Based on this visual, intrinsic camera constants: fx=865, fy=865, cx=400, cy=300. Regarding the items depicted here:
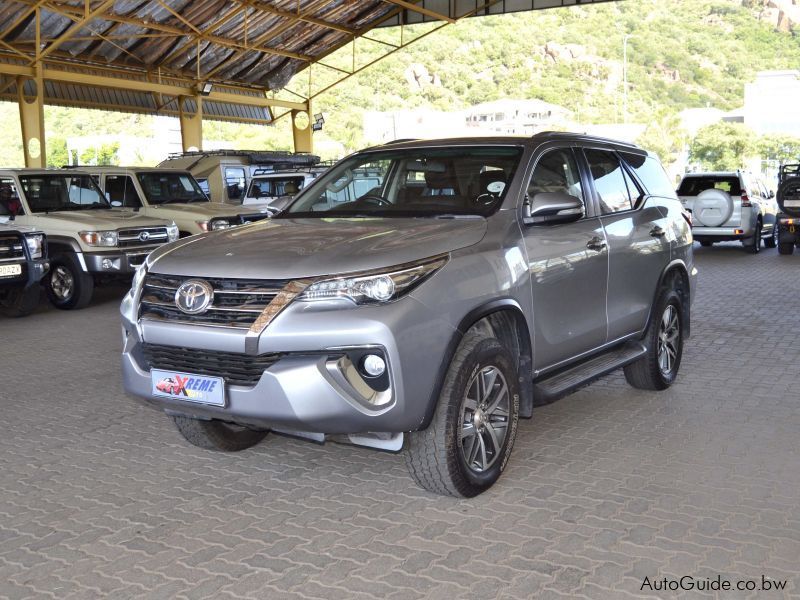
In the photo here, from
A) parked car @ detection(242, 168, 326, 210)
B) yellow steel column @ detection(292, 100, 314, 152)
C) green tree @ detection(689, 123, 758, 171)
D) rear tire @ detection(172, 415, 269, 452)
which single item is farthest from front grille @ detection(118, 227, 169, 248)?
green tree @ detection(689, 123, 758, 171)

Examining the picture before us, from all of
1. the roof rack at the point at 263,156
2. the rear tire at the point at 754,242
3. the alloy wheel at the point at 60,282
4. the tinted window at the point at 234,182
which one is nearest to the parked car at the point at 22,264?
the alloy wheel at the point at 60,282

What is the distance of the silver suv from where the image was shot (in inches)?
154

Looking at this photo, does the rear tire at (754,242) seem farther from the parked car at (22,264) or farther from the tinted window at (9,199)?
the tinted window at (9,199)

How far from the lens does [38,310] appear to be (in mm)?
12336

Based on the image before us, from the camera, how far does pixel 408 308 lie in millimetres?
3918

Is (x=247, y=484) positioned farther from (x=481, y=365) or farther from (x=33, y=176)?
(x=33, y=176)

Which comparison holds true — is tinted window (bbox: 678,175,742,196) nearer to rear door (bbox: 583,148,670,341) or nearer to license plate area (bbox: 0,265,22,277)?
rear door (bbox: 583,148,670,341)

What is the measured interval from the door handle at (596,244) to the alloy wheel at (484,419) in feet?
4.27

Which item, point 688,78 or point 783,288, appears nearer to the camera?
point 783,288

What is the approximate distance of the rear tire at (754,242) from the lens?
18.9 metres

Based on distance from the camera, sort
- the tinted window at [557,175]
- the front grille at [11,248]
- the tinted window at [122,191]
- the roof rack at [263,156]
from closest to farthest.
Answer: the tinted window at [557,175] < the front grille at [11,248] < the tinted window at [122,191] < the roof rack at [263,156]

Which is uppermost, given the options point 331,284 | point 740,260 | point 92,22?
point 92,22

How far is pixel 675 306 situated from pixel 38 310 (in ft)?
30.3

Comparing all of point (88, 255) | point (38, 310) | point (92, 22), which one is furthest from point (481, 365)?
point (92, 22)
